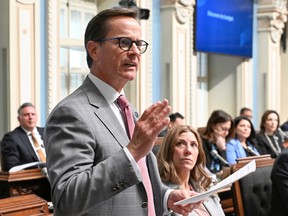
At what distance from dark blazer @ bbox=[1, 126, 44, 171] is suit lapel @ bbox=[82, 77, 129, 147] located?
3998 mm

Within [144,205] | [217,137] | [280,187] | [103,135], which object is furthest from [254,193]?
[217,137]

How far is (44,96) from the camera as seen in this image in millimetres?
7141

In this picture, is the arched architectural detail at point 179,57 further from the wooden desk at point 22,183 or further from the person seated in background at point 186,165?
the person seated in background at point 186,165

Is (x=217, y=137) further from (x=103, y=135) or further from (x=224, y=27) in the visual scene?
(x=103, y=135)

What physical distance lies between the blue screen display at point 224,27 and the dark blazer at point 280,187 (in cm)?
627

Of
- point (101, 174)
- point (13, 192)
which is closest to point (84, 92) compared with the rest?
→ point (101, 174)

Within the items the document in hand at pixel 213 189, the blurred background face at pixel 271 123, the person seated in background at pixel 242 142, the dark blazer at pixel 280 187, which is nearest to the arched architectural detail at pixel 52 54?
the person seated in background at pixel 242 142

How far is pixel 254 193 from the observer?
3.97 metres

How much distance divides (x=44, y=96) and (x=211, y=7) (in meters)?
4.20

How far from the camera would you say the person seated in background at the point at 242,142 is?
6.41m

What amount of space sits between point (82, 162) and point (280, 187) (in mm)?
2328

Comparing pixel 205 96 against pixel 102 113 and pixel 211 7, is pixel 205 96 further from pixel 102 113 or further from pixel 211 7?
pixel 102 113

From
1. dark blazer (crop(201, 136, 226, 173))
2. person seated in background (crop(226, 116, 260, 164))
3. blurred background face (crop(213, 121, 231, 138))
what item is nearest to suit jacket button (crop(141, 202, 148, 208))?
dark blazer (crop(201, 136, 226, 173))

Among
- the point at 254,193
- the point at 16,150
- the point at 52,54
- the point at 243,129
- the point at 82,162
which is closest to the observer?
the point at 82,162
